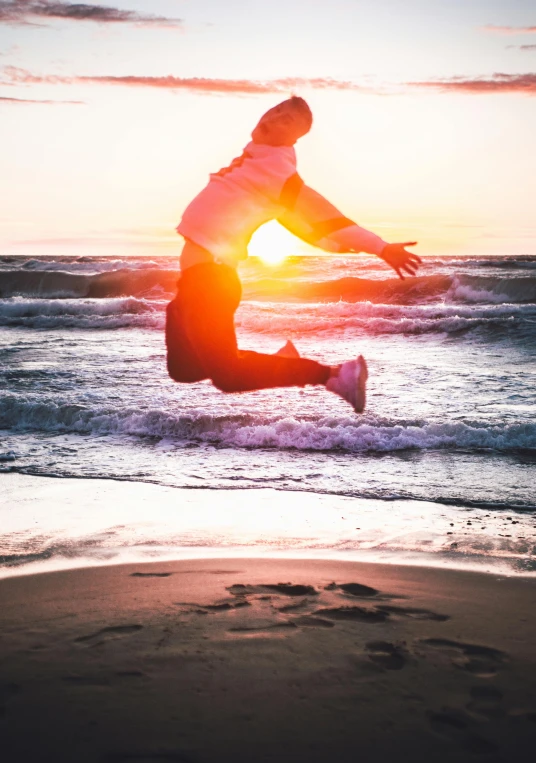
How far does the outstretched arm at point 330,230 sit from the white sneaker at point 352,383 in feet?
2.77

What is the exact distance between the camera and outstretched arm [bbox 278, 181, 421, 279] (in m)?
3.95

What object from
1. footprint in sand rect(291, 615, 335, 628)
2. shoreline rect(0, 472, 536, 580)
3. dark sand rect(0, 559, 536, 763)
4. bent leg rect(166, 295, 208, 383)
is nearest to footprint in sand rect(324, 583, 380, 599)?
dark sand rect(0, 559, 536, 763)

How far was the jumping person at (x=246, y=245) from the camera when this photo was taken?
4047 mm

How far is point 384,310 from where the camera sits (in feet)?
82.4

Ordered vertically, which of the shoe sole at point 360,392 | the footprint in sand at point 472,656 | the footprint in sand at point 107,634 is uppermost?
the shoe sole at point 360,392

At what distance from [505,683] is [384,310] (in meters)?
21.8

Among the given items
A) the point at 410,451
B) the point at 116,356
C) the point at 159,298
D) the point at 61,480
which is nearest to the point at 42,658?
the point at 61,480

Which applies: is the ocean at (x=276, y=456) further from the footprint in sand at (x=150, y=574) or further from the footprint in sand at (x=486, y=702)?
the footprint in sand at (x=486, y=702)

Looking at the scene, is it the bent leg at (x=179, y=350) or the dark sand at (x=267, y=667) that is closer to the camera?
the dark sand at (x=267, y=667)

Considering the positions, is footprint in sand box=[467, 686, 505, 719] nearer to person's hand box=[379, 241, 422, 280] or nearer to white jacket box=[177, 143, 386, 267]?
person's hand box=[379, 241, 422, 280]

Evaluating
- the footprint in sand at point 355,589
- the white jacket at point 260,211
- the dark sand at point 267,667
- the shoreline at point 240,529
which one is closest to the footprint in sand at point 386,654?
the dark sand at point 267,667

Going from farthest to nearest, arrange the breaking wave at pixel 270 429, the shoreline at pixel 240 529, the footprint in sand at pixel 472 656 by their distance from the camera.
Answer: the breaking wave at pixel 270 429 → the shoreline at pixel 240 529 → the footprint in sand at pixel 472 656

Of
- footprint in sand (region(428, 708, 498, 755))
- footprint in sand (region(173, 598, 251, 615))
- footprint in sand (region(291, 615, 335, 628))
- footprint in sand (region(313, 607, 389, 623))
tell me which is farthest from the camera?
footprint in sand (region(173, 598, 251, 615))

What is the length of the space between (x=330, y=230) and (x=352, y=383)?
102cm
